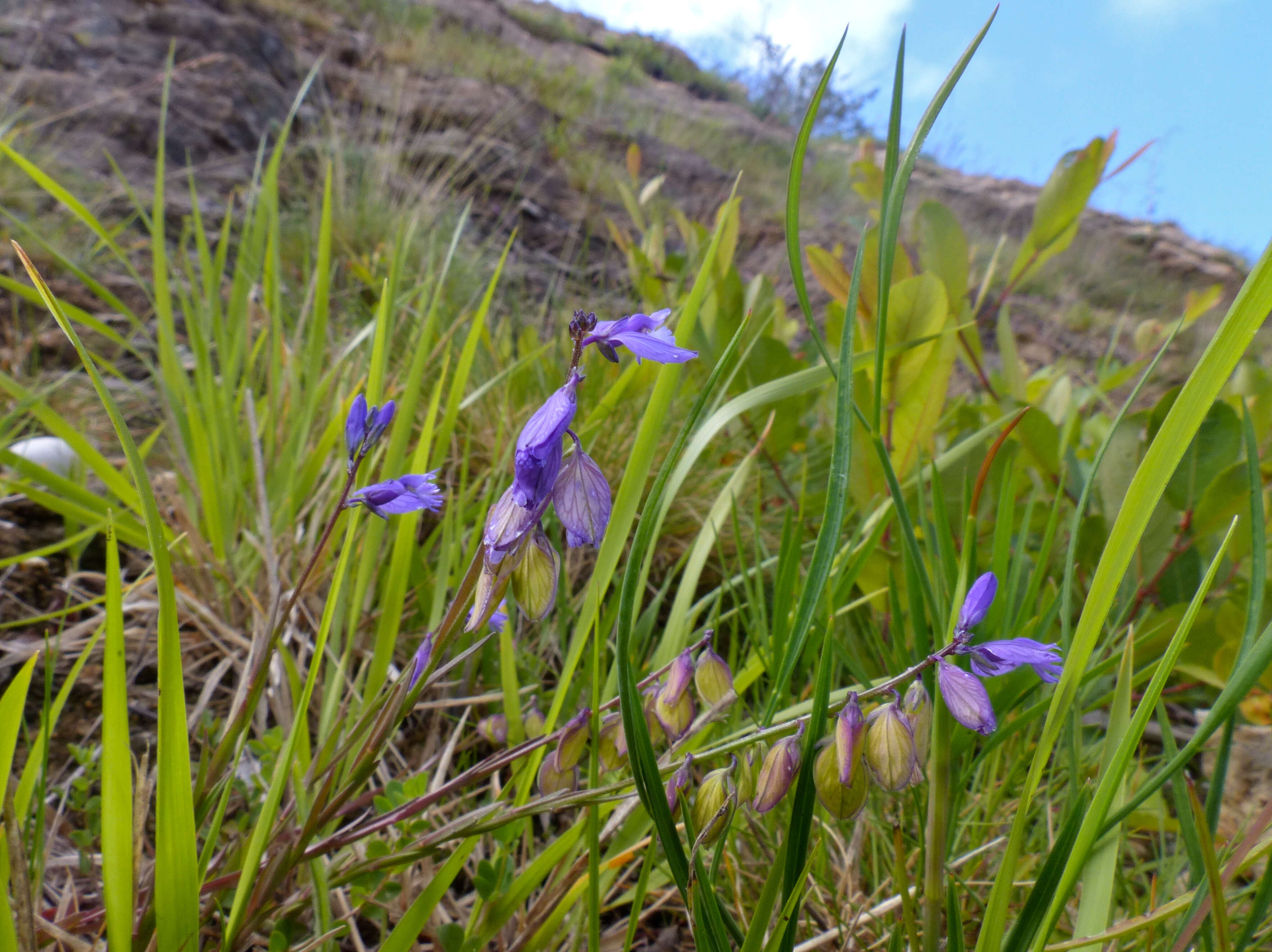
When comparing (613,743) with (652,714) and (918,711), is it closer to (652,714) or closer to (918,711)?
(652,714)

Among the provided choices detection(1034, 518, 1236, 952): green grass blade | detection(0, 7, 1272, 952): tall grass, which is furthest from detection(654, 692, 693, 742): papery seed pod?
detection(1034, 518, 1236, 952): green grass blade

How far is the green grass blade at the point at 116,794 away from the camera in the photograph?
427mm

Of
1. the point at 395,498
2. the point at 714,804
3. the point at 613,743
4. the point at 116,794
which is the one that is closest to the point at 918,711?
the point at 714,804

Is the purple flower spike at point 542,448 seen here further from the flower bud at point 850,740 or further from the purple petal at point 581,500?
the flower bud at point 850,740

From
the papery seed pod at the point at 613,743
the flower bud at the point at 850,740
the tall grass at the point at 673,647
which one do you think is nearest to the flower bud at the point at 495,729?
the tall grass at the point at 673,647

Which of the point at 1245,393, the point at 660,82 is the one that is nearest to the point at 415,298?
the point at 1245,393

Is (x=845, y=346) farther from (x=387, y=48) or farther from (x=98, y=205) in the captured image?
(x=387, y=48)

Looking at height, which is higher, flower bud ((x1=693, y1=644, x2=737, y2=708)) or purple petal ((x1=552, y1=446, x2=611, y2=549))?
purple petal ((x1=552, y1=446, x2=611, y2=549))

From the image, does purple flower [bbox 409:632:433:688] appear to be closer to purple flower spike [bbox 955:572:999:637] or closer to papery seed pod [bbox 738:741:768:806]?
papery seed pod [bbox 738:741:768:806]

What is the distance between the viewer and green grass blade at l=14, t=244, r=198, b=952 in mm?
416

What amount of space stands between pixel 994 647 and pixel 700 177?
5.81 meters

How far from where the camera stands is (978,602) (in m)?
0.41

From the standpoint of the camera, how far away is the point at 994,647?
0.41 meters

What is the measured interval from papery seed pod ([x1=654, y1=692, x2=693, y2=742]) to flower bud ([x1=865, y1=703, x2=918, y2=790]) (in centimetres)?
12
